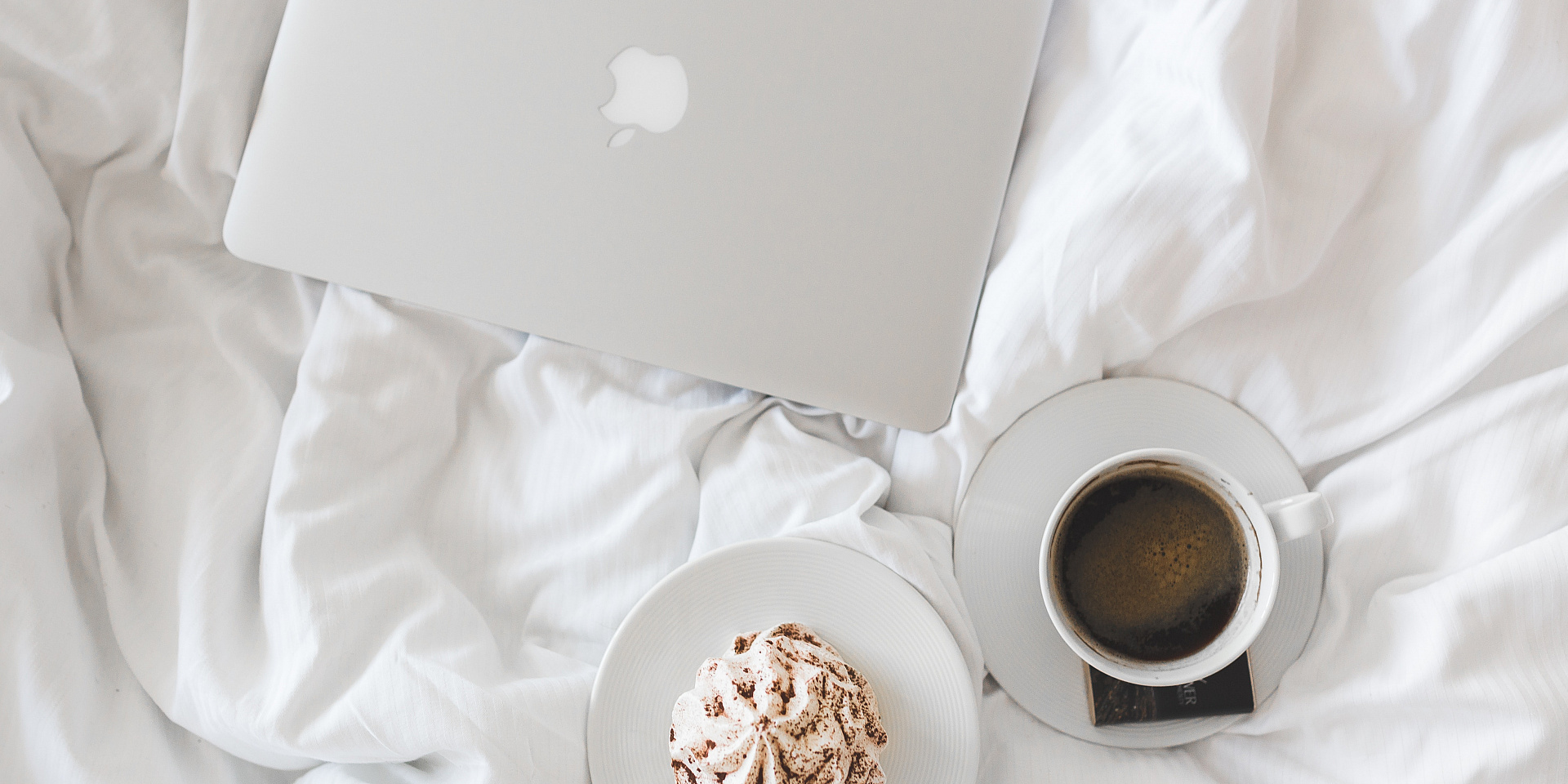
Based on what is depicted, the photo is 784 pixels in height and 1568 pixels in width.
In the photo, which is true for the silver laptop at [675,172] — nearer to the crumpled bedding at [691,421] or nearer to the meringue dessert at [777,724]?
the crumpled bedding at [691,421]

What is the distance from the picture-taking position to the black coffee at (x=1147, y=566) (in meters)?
0.77

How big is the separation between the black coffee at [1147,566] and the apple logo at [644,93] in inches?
17.7

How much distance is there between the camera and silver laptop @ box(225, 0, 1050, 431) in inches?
29.9

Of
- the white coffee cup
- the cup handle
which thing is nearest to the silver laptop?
the white coffee cup

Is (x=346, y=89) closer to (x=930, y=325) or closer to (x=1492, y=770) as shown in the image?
(x=930, y=325)

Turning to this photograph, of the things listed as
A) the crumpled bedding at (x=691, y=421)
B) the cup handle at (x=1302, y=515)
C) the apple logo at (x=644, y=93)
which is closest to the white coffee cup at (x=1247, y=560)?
the cup handle at (x=1302, y=515)

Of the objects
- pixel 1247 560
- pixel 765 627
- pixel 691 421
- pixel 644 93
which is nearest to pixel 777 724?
pixel 765 627

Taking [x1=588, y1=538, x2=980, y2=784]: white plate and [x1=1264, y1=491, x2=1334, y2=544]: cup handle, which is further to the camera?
[x1=588, y1=538, x2=980, y2=784]: white plate

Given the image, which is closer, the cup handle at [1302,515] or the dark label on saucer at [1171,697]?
the cup handle at [1302,515]

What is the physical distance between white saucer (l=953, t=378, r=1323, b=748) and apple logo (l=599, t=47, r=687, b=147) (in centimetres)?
39

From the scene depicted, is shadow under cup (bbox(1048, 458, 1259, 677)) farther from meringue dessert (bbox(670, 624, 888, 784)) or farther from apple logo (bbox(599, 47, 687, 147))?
apple logo (bbox(599, 47, 687, 147))

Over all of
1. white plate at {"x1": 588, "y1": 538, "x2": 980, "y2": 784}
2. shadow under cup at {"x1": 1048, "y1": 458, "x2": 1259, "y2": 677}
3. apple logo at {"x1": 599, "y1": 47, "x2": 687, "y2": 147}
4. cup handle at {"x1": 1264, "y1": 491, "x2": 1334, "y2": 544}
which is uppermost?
apple logo at {"x1": 599, "y1": 47, "x2": 687, "y2": 147}

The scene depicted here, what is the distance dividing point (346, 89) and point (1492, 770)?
1.04 metres

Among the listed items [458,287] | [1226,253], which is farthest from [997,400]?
[458,287]
